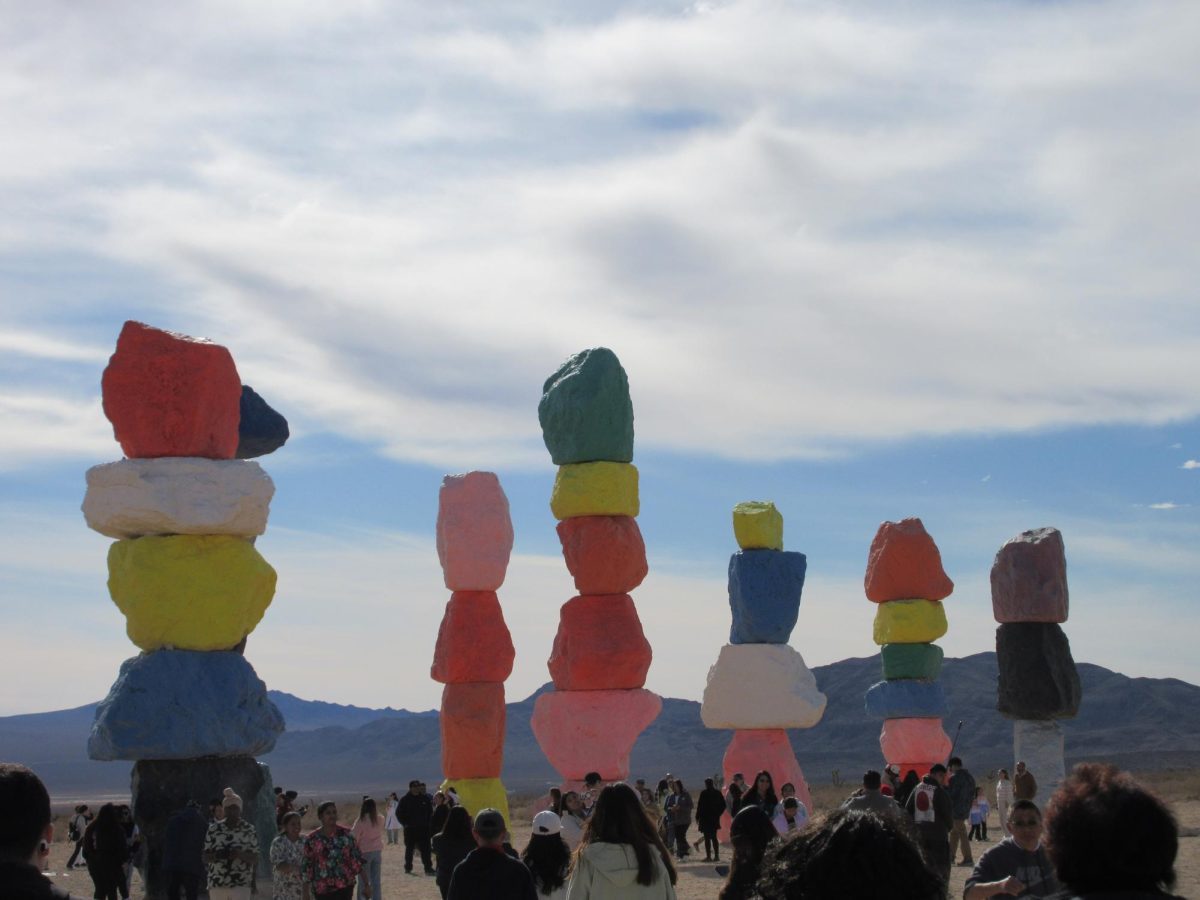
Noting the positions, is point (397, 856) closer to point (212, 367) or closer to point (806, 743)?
point (212, 367)

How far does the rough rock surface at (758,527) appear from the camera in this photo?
2080cm

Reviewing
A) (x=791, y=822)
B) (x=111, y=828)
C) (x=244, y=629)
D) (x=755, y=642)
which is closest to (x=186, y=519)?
(x=244, y=629)

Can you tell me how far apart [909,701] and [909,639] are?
0.99m

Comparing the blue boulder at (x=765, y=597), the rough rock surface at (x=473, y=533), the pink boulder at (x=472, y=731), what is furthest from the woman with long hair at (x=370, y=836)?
the blue boulder at (x=765, y=597)

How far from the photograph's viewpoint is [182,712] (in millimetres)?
12211

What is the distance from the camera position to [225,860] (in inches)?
368

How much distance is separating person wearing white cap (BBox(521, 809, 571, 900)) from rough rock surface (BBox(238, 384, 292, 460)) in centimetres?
908

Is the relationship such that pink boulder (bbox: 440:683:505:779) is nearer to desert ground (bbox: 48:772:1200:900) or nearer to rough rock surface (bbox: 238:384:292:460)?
desert ground (bbox: 48:772:1200:900)

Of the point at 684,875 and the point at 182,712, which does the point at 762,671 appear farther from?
the point at 182,712

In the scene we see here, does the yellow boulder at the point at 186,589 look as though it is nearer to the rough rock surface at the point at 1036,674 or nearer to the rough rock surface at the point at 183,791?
the rough rock surface at the point at 183,791

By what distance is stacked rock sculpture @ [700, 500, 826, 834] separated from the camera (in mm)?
19906

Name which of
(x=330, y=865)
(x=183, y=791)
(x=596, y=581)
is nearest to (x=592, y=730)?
(x=596, y=581)

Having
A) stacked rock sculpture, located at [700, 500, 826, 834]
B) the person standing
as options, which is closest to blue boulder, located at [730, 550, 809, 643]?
stacked rock sculpture, located at [700, 500, 826, 834]

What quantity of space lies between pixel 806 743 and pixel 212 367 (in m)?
77.3
